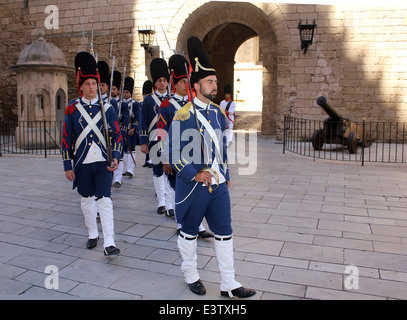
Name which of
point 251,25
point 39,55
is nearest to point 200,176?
point 39,55

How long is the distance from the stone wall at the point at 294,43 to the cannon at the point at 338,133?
2589mm

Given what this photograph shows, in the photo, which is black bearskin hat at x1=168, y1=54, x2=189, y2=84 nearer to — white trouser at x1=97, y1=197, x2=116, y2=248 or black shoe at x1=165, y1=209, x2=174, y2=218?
white trouser at x1=97, y1=197, x2=116, y2=248

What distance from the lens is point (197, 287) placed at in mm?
3195

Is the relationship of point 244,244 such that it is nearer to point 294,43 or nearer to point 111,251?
point 111,251

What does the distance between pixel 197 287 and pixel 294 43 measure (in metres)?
11.9

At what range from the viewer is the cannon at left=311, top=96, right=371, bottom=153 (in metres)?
10.6

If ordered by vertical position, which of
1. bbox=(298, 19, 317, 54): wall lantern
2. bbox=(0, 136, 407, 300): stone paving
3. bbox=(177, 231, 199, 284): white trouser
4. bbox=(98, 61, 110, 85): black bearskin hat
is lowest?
bbox=(0, 136, 407, 300): stone paving

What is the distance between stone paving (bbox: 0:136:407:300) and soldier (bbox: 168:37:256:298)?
0.74 feet

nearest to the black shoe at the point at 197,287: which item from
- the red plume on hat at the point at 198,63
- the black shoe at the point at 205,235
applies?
the black shoe at the point at 205,235

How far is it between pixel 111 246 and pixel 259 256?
57.0 inches

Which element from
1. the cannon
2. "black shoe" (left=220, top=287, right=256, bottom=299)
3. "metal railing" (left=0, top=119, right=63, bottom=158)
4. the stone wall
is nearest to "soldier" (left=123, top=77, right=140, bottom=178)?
"metal railing" (left=0, top=119, right=63, bottom=158)

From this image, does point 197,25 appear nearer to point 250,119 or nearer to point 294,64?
point 294,64

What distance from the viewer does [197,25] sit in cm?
1578
